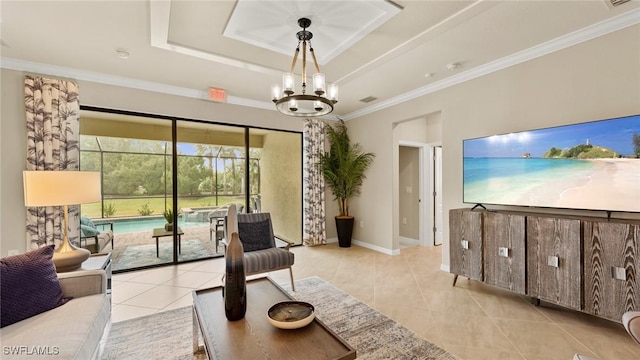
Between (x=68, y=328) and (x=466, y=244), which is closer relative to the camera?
(x=68, y=328)

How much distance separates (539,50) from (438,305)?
9.73 ft

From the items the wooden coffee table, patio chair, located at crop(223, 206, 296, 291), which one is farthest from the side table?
the wooden coffee table

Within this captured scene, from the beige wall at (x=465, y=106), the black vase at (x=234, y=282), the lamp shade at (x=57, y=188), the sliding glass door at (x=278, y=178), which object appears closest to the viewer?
the black vase at (x=234, y=282)

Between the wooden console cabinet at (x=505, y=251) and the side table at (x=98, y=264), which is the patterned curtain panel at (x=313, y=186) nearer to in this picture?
the wooden console cabinet at (x=505, y=251)

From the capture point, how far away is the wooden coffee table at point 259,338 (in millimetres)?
1331

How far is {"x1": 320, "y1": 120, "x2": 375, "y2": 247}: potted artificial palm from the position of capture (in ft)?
17.3

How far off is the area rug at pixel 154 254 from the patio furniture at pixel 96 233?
31 cm

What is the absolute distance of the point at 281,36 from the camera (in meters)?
2.73

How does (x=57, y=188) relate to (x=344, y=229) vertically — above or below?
above

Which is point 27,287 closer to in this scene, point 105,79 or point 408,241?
point 105,79

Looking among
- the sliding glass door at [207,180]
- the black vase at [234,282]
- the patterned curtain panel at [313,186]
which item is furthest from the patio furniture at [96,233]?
the black vase at [234,282]

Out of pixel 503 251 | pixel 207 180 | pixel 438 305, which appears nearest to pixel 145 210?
pixel 207 180

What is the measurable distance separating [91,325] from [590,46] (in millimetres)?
4679

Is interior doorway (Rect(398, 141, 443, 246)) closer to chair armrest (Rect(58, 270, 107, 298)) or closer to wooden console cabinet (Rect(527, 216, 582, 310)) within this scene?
wooden console cabinet (Rect(527, 216, 582, 310))
